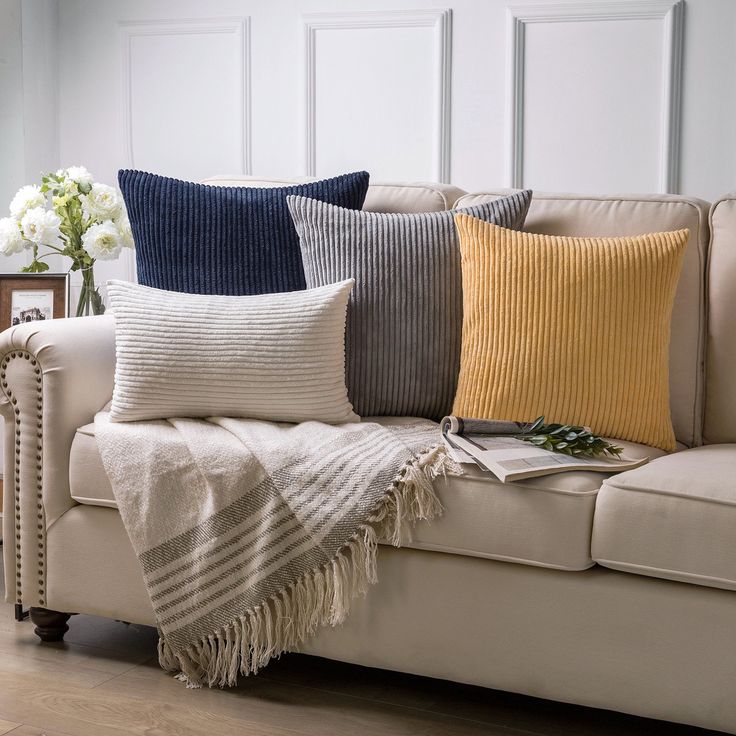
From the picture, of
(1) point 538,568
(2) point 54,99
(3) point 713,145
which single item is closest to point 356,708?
(1) point 538,568

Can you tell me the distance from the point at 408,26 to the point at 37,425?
6.30 ft

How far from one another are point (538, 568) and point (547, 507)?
4.5 inches

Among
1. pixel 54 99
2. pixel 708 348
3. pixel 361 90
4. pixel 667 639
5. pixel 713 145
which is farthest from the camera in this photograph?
pixel 54 99

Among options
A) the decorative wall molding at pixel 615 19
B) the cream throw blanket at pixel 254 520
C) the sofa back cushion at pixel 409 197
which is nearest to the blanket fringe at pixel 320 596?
the cream throw blanket at pixel 254 520

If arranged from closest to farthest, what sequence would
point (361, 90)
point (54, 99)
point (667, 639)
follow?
point (667, 639), point (361, 90), point (54, 99)

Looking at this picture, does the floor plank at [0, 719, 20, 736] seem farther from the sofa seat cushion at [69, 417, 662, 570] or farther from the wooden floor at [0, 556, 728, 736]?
the sofa seat cushion at [69, 417, 662, 570]

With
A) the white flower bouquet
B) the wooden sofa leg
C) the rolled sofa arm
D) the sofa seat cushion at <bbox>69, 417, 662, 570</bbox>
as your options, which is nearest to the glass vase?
the white flower bouquet

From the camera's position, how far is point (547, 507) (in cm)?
153

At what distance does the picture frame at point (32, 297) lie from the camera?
2428 millimetres

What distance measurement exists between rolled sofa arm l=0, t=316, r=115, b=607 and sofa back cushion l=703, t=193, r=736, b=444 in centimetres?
131

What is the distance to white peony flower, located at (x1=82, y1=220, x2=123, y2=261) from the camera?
236 centimetres

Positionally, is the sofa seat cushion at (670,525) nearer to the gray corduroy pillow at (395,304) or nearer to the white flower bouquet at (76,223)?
the gray corduroy pillow at (395,304)

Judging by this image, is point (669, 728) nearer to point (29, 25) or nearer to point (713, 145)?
point (713, 145)

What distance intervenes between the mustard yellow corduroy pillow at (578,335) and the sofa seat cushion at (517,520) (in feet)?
0.92
